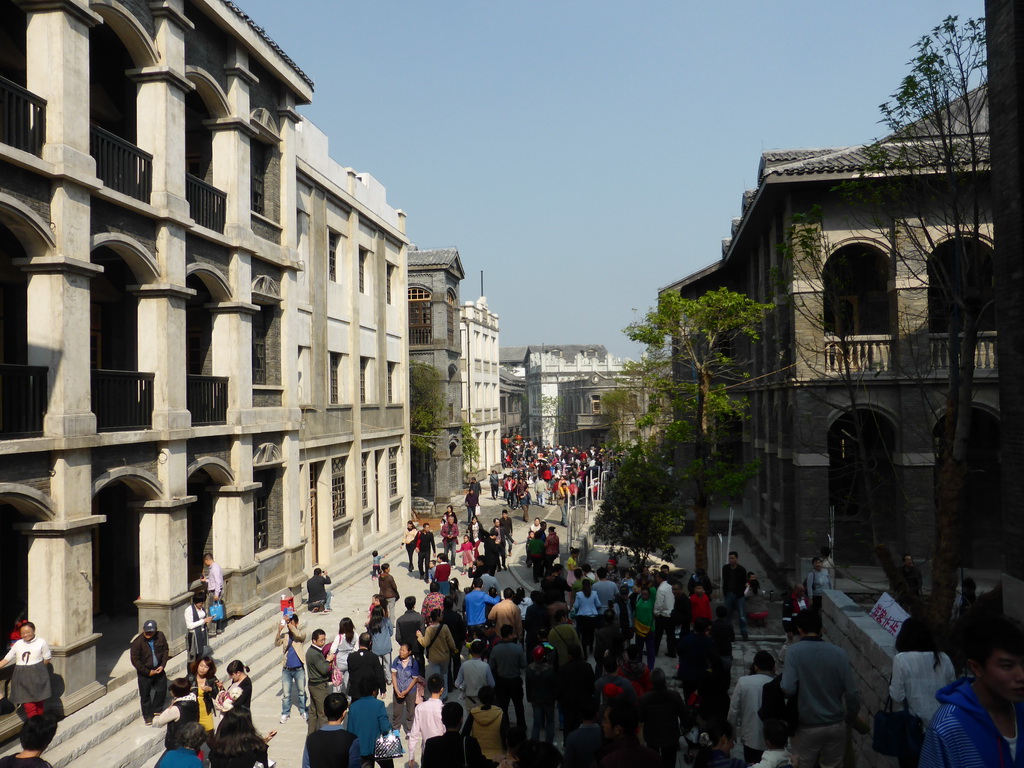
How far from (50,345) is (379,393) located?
1734 centimetres

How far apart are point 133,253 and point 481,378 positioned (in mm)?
38108

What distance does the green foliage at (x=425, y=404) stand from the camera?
35.6 metres

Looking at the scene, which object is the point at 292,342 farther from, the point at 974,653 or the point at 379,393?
the point at 974,653

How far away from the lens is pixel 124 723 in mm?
11219

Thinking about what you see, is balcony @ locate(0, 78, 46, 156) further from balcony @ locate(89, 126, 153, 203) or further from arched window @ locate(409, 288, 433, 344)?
arched window @ locate(409, 288, 433, 344)

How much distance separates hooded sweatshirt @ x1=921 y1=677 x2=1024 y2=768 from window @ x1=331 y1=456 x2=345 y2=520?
21180 millimetres

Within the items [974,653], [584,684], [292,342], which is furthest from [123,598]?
[974,653]

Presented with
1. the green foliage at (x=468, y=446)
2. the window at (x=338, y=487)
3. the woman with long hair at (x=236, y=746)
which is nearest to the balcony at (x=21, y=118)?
the woman with long hair at (x=236, y=746)

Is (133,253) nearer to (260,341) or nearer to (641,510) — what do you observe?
(260,341)

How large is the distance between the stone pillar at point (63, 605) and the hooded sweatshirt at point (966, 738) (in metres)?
11.0

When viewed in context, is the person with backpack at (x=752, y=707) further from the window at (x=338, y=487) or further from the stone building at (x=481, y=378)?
the stone building at (x=481, y=378)

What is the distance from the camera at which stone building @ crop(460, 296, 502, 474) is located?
47281 millimetres

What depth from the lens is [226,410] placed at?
16.7 m

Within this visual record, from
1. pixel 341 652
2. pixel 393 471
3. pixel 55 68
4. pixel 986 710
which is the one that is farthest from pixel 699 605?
pixel 393 471
